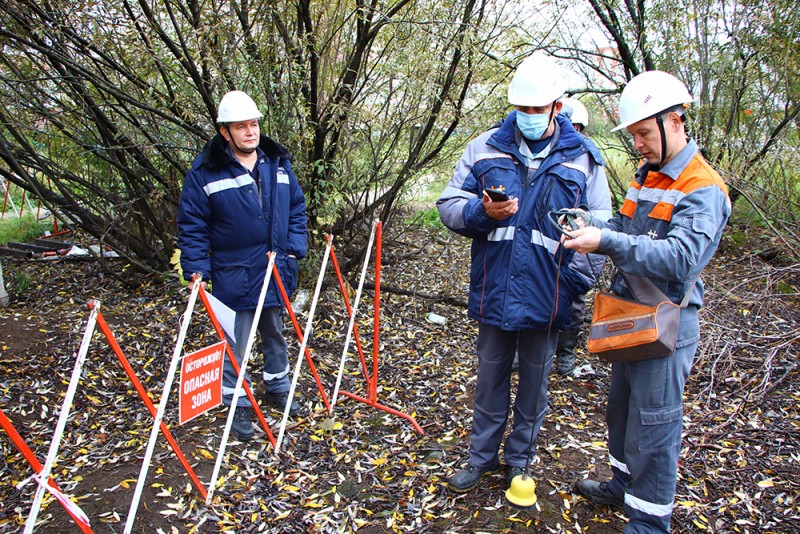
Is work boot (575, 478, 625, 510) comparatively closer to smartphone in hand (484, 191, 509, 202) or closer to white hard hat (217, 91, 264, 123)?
smartphone in hand (484, 191, 509, 202)

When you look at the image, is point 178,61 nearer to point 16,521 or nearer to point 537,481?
point 16,521

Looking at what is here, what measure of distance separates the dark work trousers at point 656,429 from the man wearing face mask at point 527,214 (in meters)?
0.45

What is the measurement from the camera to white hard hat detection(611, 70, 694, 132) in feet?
6.86

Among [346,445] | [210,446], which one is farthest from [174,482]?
[346,445]

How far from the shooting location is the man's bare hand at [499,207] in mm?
2354

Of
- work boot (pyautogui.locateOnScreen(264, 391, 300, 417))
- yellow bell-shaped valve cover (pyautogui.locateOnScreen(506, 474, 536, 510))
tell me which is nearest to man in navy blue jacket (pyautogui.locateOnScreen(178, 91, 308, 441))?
work boot (pyautogui.locateOnScreen(264, 391, 300, 417))

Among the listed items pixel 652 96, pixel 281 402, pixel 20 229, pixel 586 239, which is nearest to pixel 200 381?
pixel 281 402

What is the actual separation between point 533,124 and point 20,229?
314 inches

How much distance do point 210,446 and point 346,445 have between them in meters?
0.77

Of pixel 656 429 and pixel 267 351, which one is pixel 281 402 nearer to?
pixel 267 351

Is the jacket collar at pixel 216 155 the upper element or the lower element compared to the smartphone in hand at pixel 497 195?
upper

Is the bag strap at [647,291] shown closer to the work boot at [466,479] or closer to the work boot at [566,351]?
the work boot at [466,479]

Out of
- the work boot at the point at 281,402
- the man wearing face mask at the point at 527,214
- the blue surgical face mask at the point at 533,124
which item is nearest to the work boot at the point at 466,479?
the man wearing face mask at the point at 527,214

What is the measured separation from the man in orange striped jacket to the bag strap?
28mm
